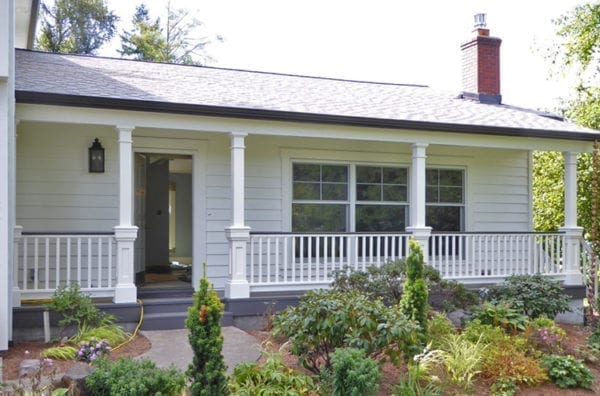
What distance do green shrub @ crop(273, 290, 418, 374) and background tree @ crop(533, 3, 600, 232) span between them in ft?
33.3

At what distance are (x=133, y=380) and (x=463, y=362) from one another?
136 inches

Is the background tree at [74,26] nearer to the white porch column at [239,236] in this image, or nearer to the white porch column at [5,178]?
the white porch column at [239,236]

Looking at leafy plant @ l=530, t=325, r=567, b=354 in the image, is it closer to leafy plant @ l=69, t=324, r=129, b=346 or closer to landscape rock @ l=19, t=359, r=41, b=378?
leafy plant @ l=69, t=324, r=129, b=346

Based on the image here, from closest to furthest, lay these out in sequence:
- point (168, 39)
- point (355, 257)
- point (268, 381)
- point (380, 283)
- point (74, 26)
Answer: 1. point (268, 381)
2. point (380, 283)
3. point (355, 257)
4. point (74, 26)
5. point (168, 39)

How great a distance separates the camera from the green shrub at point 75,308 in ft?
24.0

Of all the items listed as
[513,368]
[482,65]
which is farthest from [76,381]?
[482,65]

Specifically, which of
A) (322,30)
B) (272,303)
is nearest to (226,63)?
(322,30)

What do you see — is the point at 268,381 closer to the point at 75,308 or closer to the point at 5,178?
the point at 75,308

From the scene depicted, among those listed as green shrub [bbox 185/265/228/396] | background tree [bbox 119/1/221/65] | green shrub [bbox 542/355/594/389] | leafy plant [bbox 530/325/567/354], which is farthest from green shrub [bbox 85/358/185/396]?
background tree [bbox 119/1/221/65]

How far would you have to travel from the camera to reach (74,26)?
29.6m

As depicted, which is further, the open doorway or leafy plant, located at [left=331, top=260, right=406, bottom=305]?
the open doorway

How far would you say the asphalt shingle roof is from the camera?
330 inches

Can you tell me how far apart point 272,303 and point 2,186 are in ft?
12.6

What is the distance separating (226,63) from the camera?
Result: 34.5 m
